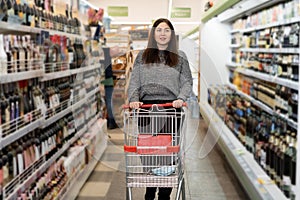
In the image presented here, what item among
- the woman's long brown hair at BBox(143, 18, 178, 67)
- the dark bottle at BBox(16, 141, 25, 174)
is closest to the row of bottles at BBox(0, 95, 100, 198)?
the dark bottle at BBox(16, 141, 25, 174)

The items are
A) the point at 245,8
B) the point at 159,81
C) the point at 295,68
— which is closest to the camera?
the point at 159,81

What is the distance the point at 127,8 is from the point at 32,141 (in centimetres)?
1246

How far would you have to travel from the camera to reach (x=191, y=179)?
5117 mm

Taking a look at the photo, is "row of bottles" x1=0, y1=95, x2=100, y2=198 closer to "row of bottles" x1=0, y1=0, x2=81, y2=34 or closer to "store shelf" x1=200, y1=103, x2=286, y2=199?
"row of bottles" x1=0, y1=0, x2=81, y2=34

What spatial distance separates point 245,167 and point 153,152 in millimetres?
1944

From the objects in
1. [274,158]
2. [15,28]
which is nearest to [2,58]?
[15,28]

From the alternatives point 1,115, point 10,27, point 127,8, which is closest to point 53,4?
point 10,27

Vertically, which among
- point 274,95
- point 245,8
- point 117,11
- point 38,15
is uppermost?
point 117,11

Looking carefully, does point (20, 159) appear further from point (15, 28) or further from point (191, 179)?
point (191, 179)

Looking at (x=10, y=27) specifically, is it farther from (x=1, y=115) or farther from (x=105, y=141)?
(x=105, y=141)

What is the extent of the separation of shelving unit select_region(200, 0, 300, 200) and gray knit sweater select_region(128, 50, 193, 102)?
81cm

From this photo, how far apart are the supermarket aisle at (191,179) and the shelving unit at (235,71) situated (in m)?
0.25

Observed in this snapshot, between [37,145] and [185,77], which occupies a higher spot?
[185,77]

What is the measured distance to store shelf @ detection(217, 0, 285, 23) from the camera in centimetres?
452
